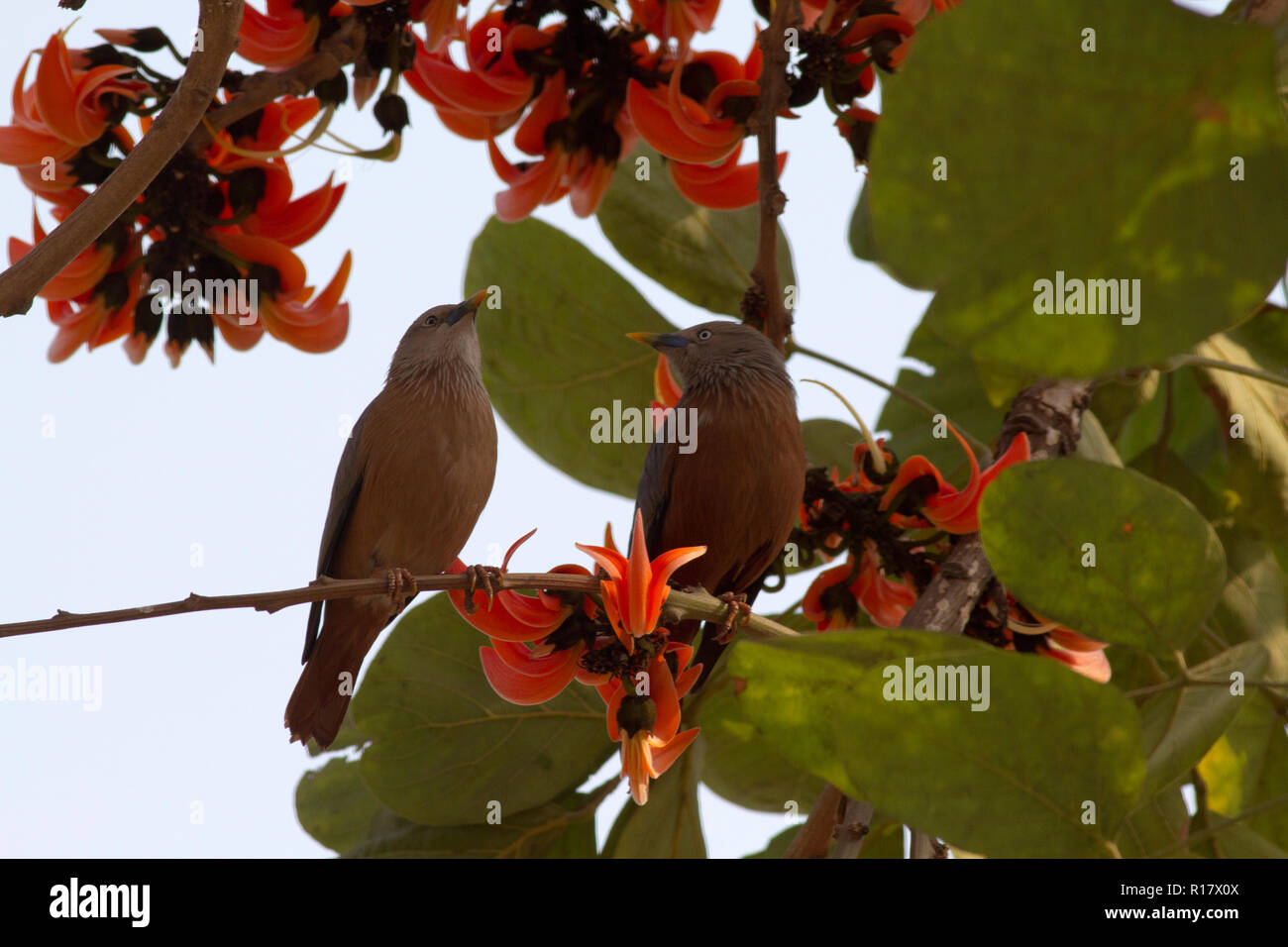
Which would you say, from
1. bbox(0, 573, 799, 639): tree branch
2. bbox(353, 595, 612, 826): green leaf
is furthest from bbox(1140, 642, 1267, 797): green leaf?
bbox(353, 595, 612, 826): green leaf

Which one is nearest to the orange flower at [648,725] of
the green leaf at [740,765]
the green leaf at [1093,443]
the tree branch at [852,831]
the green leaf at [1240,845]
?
the tree branch at [852,831]

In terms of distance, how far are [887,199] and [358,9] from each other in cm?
129

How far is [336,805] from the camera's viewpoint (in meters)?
2.50

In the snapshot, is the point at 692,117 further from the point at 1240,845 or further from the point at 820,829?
the point at 1240,845

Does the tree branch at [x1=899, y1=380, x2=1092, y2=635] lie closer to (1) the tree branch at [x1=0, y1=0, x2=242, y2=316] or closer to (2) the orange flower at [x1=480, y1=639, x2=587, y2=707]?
(2) the orange flower at [x1=480, y1=639, x2=587, y2=707]

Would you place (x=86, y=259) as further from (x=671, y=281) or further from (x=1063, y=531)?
(x=1063, y=531)

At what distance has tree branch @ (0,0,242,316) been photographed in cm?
119

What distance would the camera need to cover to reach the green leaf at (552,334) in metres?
2.43

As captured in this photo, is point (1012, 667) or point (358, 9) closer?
point (1012, 667)

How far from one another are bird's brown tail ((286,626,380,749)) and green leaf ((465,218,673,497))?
22.0 inches

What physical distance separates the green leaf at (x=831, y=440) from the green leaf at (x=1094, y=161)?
5.47ft

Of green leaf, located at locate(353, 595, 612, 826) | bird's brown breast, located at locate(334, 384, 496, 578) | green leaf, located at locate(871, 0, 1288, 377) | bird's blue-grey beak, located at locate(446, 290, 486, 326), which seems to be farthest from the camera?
bird's blue-grey beak, located at locate(446, 290, 486, 326)
